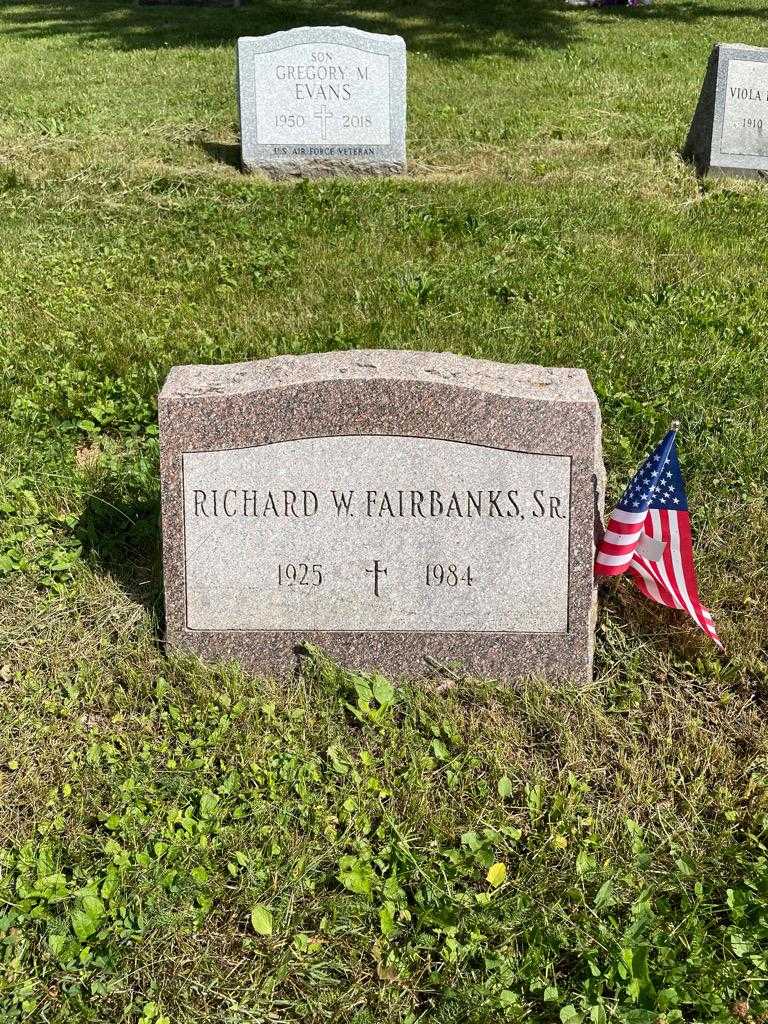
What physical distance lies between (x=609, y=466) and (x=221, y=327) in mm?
2331

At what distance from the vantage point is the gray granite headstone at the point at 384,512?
3148 mm

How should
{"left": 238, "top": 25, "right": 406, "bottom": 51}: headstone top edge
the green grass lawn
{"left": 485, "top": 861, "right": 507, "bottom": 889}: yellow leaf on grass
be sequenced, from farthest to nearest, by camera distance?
1. {"left": 238, "top": 25, "right": 406, "bottom": 51}: headstone top edge
2. {"left": 485, "top": 861, "right": 507, "bottom": 889}: yellow leaf on grass
3. the green grass lawn

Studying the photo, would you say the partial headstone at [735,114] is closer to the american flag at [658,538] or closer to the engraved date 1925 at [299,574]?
the american flag at [658,538]

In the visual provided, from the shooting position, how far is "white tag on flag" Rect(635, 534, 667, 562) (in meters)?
3.39

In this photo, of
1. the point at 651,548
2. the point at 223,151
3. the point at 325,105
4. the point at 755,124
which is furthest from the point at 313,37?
the point at 651,548

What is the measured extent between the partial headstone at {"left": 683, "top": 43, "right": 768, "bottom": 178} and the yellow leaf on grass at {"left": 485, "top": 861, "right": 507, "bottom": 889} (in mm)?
7388

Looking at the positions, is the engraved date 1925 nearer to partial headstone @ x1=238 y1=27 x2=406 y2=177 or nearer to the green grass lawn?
the green grass lawn

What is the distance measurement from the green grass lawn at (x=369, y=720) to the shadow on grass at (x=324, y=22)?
7.77 metres

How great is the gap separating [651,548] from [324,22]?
14.0 meters

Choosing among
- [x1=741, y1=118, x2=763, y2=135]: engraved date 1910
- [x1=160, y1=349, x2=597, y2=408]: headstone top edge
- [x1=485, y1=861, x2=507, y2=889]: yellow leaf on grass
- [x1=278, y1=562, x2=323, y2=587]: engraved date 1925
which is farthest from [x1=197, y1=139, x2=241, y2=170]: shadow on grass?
[x1=485, y1=861, x2=507, y2=889]: yellow leaf on grass

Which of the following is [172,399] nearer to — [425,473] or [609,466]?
[425,473]

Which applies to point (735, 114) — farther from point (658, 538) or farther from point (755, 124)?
point (658, 538)

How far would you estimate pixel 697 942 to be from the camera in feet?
8.43

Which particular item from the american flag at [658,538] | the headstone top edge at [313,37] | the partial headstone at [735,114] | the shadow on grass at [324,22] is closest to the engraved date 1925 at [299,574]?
the american flag at [658,538]
